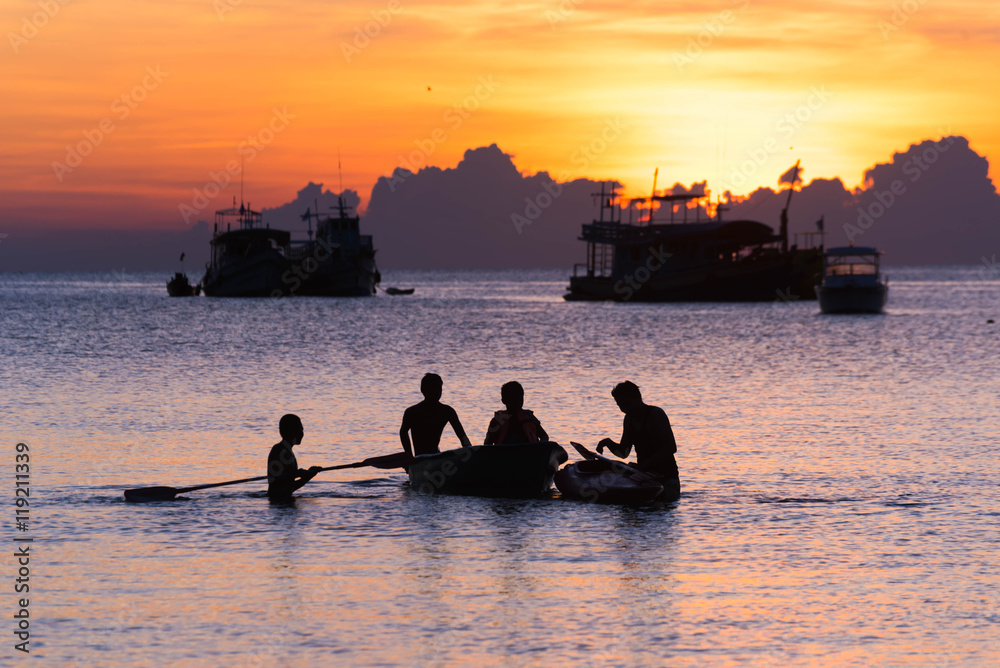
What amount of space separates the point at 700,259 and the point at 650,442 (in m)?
84.8

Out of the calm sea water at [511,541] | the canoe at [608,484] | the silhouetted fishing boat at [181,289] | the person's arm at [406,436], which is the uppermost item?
the silhouetted fishing boat at [181,289]

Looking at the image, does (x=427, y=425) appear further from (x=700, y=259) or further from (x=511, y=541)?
(x=700, y=259)

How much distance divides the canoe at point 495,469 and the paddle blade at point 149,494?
3.25m

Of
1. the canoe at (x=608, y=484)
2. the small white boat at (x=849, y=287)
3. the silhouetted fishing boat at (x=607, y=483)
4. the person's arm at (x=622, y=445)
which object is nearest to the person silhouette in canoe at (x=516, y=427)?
the silhouetted fishing boat at (x=607, y=483)

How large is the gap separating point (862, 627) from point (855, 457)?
10.1 metres

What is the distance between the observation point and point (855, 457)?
18.8 m

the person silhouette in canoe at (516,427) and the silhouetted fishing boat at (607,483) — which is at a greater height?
the person silhouette in canoe at (516,427)

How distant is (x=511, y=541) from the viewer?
12492 mm

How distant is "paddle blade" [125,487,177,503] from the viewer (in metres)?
15.0

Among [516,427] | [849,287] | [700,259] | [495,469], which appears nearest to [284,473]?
[495,469]

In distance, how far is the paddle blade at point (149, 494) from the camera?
1498 cm

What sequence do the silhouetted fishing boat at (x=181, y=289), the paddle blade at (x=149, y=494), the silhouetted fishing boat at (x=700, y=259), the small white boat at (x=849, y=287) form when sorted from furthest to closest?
the silhouetted fishing boat at (x=181, y=289) → the silhouetted fishing boat at (x=700, y=259) → the small white boat at (x=849, y=287) → the paddle blade at (x=149, y=494)

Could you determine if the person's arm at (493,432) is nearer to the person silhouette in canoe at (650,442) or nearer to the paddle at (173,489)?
the paddle at (173,489)

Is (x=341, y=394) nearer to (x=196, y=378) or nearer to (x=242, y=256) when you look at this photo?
(x=196, y=378)
